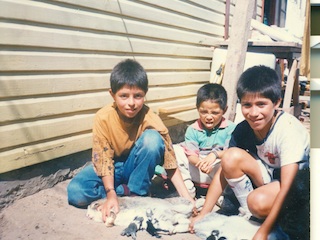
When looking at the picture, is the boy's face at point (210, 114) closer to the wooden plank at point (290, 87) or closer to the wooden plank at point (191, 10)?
Result: the wooden plank at point (191, 10)

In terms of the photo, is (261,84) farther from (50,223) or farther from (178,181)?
(50,223)

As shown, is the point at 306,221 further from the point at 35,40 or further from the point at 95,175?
the point at 35,40

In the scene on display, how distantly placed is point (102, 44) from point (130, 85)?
875 mm

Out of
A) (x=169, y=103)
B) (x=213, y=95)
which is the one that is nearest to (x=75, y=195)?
(x=213, y=95)

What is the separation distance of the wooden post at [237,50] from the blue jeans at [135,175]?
176cm

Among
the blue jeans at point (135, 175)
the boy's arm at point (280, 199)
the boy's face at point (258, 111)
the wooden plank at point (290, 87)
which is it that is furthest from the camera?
the wooden plank at point (290, 87)

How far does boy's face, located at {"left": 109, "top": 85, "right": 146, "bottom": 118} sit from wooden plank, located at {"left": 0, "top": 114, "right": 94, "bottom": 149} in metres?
0.61

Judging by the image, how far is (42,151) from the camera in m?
2.79

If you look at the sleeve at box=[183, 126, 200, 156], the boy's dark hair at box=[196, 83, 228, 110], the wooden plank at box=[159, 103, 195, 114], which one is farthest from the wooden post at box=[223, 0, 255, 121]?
the sleeve at box=[183, 126, 200, 156]

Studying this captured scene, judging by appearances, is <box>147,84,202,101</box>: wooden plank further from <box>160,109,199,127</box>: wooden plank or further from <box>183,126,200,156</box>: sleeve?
<box>183,126,200,156</box>: sleeve

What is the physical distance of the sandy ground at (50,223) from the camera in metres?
2.22

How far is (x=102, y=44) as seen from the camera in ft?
10.7

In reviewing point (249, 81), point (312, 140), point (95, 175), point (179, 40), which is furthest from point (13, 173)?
point (179, 40)

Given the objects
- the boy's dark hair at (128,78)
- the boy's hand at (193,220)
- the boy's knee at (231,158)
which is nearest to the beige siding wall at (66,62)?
the boy's dark hair at (128,78)
